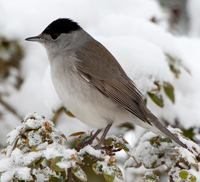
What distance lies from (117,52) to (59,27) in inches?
29.1

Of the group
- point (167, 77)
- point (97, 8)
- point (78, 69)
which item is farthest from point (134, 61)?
point (97, 8)

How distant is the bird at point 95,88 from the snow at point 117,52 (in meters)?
0.19

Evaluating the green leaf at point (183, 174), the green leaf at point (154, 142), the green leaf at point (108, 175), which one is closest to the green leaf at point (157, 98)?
the green leaf at point (154, 142)

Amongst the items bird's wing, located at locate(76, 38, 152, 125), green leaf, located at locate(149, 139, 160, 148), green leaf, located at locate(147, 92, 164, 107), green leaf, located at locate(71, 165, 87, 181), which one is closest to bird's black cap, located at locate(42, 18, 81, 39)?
bird's wing, located at locate(76, 38, 152, 125)

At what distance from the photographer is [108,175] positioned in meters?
2.03

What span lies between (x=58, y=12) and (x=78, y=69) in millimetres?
2025

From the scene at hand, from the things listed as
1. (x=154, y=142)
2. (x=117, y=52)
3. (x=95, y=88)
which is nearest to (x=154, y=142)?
(x=154, y=142)

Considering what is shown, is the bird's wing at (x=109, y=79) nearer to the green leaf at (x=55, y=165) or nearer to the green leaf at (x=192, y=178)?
the green leaf at (x=192, y=178)

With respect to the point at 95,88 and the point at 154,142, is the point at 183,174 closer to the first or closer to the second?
the point at 154,142

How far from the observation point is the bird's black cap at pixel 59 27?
344 cm

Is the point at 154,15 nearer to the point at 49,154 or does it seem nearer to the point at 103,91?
the point at 103,91

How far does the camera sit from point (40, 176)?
2.17 m

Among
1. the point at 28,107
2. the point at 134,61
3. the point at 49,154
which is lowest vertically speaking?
the point at 28,107

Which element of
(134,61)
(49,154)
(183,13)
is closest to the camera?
(49,154)
